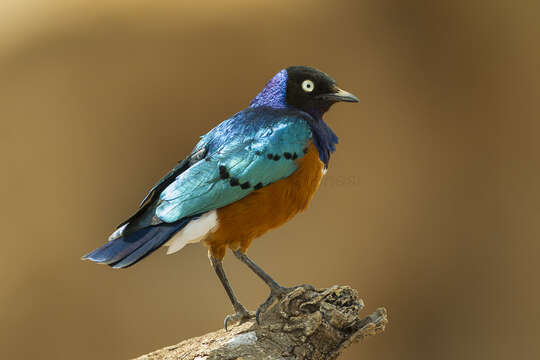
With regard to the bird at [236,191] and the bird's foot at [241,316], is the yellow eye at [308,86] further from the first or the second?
the bird's foot at [241,316]

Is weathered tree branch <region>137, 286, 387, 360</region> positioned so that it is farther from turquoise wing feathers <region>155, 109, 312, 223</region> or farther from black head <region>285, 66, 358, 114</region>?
black head <region>285, 66, 358, 114</region>

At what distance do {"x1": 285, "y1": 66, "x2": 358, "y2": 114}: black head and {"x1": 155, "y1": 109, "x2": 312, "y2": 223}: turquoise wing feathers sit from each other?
7.2 inches

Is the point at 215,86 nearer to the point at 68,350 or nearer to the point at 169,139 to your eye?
the point at 169,139

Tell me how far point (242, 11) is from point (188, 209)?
4266 mm

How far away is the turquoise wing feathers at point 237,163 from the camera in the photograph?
4.02 metres

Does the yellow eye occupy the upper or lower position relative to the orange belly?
upper

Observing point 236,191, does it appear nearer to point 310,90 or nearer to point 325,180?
point 310,90

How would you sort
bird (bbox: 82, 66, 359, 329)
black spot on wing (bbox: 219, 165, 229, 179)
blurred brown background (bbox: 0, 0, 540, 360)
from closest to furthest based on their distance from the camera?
1. bird (bbox: 82, 66, 359, 329)
2. black spot on wing (bbox: 219, 165, 229, 179)
3. blurred brown background (bbox: 0, 0, 540, 360)

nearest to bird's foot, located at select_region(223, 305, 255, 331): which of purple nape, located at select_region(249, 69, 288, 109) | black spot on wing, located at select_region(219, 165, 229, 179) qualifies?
black spot on wing, located at select_region(219, 165, 229, 179)

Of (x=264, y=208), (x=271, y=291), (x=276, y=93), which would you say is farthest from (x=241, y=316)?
(x=276, y=93)

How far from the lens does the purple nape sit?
182 inches

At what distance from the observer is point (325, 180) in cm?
770

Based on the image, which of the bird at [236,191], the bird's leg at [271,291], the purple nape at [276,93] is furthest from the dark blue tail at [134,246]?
the purple nape at [276,93]

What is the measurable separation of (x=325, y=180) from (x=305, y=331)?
393 cm
